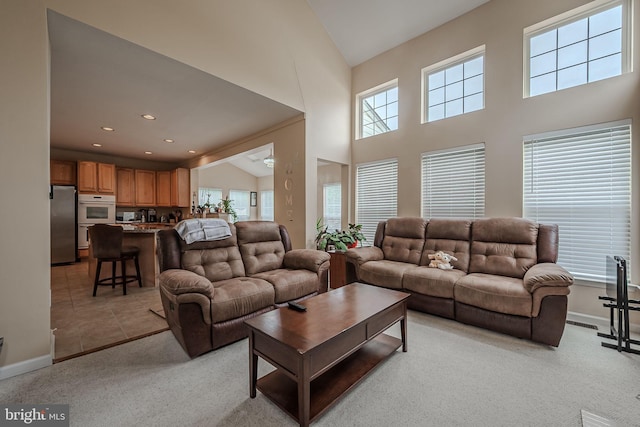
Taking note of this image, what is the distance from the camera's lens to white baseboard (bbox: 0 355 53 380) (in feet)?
6.16

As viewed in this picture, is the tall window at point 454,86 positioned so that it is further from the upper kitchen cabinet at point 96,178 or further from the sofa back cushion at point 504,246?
the upper kitchen cabinet at point 96,178

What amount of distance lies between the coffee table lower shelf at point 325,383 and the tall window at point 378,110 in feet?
12.6

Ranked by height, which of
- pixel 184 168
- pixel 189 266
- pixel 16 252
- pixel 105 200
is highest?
pixel 184 168

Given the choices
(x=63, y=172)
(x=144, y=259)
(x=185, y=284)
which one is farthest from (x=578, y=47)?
(x=63, y=172)

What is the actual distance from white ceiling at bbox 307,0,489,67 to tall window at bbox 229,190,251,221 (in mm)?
6051

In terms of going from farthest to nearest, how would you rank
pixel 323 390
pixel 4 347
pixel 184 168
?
pixel 184 168 → pixel 4 347 → pixel 323 390

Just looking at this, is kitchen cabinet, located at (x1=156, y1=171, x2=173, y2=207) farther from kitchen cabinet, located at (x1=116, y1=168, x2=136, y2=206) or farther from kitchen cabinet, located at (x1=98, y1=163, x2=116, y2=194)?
kitchen cabinet, located at (x1=98, y1=163, x2=116, y2=194)

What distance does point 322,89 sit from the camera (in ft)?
14.9

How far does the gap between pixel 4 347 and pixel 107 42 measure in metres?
2.56

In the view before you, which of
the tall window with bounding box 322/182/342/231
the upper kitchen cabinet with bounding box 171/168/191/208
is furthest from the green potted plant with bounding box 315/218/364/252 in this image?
the upper kitchen cabinet with bounding box 171/168/191/208

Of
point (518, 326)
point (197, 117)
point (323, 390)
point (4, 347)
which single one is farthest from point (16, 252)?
point (518, 326)

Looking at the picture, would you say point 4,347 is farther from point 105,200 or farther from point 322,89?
point 105,200


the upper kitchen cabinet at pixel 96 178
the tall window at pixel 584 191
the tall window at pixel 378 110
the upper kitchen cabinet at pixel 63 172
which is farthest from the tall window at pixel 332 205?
the upper kitchen cabinet at pixel 63 172

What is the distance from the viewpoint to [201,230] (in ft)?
9.06
